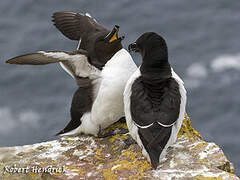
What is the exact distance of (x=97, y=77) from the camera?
729 centimetres

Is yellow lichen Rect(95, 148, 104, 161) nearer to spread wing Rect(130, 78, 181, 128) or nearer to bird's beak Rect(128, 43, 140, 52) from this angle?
spread wing Rect(130, 78, 181, 128)

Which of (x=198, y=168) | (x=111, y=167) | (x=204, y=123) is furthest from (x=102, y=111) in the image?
(x=204, y=123)

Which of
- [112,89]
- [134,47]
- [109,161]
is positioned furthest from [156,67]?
[109,161]

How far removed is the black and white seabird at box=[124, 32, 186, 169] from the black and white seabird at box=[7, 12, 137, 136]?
56 cm

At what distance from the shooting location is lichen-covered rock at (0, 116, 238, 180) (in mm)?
6023

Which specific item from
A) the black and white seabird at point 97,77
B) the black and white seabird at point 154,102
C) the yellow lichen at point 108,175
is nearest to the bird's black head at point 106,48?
the black and white seabird at point 97,77

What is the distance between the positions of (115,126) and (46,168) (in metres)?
1.66

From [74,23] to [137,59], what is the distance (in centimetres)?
1745

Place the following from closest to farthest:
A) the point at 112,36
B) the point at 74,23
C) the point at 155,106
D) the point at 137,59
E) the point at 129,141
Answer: the point at 155,106, the point at 129,141, the point at 112,36, the point at 74,23, the point at 137,59

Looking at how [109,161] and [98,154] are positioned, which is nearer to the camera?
[109,161]

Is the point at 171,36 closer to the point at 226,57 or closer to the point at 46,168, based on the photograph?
the point at 226,57

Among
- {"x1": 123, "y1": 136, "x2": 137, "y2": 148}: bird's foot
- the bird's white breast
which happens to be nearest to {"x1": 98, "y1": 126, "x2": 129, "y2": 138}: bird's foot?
the bird's white breast

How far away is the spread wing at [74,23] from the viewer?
27.1 ft

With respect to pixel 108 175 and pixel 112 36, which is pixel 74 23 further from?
pixel 108 175
